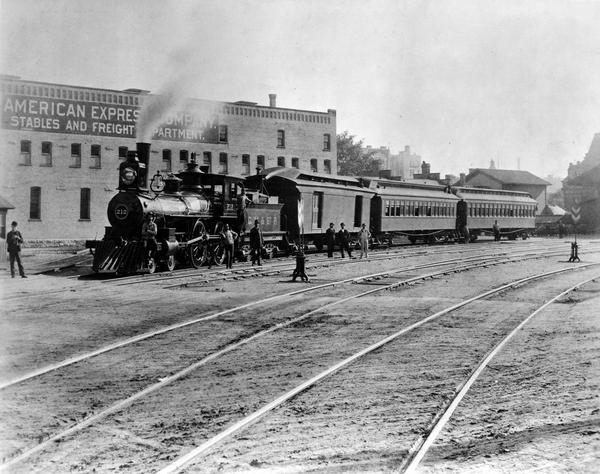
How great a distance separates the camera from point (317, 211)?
26406 millimetres

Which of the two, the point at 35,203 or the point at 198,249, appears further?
the point at 35,203

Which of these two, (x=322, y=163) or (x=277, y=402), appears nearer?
(x=277, y=402)

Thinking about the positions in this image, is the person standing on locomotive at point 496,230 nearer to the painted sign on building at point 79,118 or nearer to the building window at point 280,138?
the building window at point 280,138

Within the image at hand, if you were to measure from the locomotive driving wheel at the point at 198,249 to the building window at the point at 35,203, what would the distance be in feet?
63.2

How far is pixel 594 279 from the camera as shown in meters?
18.6

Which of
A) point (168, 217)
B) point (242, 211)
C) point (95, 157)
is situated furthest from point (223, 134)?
point (168, 217)

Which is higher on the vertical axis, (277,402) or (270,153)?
(270,153)

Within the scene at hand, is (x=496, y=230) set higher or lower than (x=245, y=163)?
lower

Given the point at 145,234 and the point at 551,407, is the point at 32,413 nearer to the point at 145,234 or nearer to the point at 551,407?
the point at 551,407

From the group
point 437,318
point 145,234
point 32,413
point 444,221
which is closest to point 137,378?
point 32,413

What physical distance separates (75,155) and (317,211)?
1805 cm

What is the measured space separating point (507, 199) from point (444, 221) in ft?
30.6

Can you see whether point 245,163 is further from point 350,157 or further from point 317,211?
point 350,157

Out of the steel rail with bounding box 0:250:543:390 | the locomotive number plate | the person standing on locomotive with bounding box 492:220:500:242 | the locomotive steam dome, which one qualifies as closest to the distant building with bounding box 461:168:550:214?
the person standing on locomotive with bounding box 492:220:500:242
